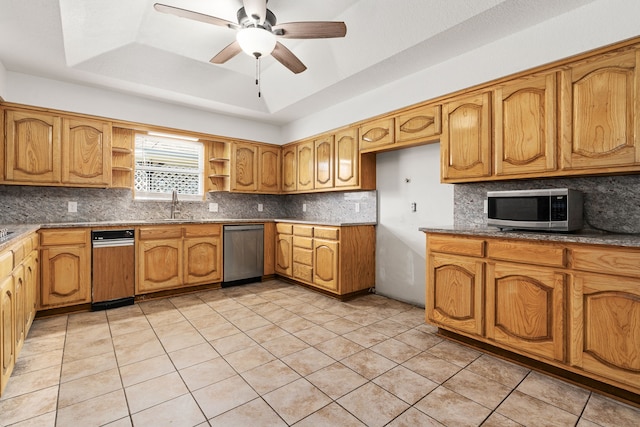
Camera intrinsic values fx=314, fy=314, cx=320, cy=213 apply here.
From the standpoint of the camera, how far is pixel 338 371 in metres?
2.14

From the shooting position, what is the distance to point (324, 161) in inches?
176

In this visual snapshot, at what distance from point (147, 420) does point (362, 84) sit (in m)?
3.49

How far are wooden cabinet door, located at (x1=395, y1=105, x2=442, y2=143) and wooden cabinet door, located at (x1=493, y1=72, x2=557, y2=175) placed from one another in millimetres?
548

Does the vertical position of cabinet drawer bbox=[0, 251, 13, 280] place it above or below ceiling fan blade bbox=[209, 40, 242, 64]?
below

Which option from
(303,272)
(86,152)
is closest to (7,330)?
(86,152)

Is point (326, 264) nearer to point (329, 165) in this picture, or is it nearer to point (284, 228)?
point (284, 228)

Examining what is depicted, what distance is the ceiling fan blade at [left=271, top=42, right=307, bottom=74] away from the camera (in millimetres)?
2612

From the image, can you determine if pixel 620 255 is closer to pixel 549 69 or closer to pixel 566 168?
pixel 566 168

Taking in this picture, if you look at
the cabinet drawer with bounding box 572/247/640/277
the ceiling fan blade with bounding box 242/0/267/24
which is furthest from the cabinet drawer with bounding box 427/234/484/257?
the ceiling fan blade with bounding box 242/0/267/24

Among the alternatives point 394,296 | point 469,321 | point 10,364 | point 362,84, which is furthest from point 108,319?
point 362,84

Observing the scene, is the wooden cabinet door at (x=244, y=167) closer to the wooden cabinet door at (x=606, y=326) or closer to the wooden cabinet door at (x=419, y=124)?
the wooden cabinet door at (x=419, y=124)

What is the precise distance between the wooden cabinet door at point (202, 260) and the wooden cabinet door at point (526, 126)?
136 inches

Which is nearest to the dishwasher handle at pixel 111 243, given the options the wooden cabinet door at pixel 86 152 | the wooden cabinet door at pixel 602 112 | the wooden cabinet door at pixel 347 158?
the wooden cabinet door at pixel 86 152

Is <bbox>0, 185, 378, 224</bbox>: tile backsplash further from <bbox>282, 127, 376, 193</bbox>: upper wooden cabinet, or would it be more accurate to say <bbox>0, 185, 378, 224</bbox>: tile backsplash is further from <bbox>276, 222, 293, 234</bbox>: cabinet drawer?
<bbox>276, 222, 293, 234</bbox>: cabinet drawer
